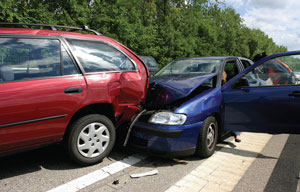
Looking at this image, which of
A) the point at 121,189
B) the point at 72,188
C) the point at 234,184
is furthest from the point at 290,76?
the point at 72,188

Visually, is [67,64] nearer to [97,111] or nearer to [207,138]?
[97,111]

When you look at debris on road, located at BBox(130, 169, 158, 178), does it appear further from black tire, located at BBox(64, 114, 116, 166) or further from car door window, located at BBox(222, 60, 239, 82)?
car door window, located at BBox(222, 60, 239, 82)

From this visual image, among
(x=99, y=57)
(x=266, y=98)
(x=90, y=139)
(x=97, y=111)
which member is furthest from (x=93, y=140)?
(x=266, y=98)

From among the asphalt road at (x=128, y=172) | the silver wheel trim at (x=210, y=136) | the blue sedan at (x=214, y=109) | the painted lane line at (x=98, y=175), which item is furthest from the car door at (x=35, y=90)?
the silver wheel trim at (x=210, y=136)

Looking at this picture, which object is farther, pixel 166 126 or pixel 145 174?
pixel 166 126

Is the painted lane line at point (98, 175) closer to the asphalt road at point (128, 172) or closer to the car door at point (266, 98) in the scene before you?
the asphalt road at point (128, 172)

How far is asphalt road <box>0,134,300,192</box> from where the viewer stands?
2.99m

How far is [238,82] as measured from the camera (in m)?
4.15

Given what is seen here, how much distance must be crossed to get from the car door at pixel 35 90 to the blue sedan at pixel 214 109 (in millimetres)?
1114

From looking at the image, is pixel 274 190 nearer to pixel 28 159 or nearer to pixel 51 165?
pixel 51 165

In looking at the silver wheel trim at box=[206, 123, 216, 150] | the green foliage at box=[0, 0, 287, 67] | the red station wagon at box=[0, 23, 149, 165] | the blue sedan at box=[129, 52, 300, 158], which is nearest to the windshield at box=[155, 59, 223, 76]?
the blue sedan at box=[129, 52, 300, 158]

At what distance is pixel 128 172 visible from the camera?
11.2 feet

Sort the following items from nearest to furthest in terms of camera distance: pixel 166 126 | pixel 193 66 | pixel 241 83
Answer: pixel 166 126, pixel 241 83, pixel 193 66

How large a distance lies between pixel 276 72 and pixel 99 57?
8.58 feet
